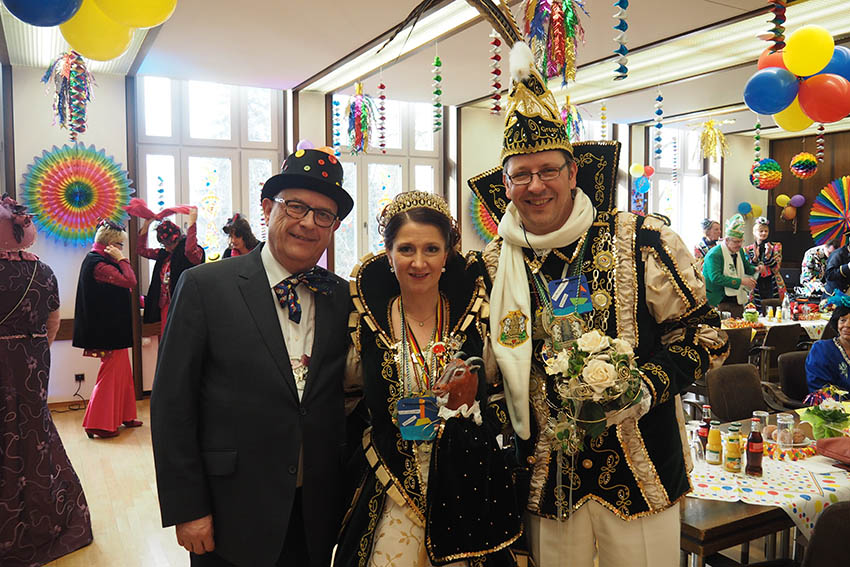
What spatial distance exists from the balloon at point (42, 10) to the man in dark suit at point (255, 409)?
4.80 ft

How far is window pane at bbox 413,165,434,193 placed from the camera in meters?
9.08

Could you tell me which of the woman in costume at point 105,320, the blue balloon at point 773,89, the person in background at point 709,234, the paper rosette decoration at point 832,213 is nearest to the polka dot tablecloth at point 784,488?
the blue balloon at point 773,89

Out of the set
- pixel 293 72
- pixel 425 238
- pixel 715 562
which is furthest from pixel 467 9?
pixel 715 562

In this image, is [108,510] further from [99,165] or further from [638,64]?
[638,64]

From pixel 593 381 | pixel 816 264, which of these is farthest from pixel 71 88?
pixel 816 264

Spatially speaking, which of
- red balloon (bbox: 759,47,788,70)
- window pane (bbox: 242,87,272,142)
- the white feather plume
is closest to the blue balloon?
red balloon (bbox: 759,47,788,70)

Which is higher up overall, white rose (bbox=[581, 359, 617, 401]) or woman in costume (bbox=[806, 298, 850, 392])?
white rose (bbox=[581, 359, 617, 401])

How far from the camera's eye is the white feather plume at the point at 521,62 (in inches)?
74.4

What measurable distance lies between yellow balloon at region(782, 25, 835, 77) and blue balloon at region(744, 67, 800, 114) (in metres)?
0.09

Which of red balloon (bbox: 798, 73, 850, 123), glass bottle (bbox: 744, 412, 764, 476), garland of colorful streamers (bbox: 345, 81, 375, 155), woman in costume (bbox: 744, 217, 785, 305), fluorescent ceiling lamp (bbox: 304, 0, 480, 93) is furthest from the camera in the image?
woman in costume (bbox: 744, 217, 785, 305)

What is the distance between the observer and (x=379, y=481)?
180 cm

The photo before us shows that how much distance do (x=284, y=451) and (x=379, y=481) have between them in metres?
0.28

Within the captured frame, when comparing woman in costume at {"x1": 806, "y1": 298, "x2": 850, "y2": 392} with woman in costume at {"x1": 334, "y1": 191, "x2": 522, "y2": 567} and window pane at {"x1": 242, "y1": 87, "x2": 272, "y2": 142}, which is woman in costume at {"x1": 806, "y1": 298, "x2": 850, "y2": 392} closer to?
woman in costume at {"x1": 334, "y1": 191, "x2": 522, "y2": 567}

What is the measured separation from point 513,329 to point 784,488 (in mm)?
1316
